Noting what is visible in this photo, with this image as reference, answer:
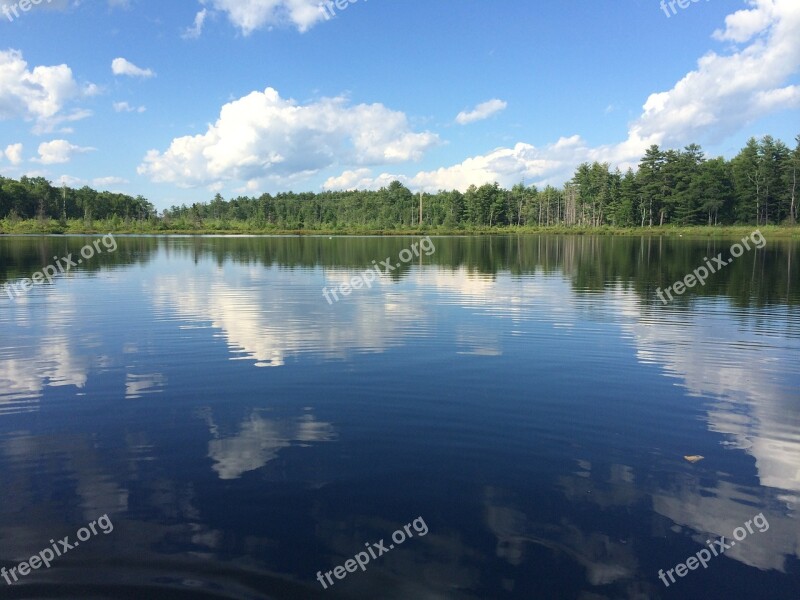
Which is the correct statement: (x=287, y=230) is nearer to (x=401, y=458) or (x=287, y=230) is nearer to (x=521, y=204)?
(x=521, y=204)

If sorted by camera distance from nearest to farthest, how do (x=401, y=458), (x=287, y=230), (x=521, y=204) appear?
(x=401, y=458) < (x=287, y=230) < (x=521, y=204)

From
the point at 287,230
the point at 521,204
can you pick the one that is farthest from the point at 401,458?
the point at 521,204

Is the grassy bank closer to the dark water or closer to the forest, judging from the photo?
the forest

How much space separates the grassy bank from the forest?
518 millimetres

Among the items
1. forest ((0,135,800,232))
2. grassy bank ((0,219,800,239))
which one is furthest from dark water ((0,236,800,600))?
forest ((0,135,800,232))

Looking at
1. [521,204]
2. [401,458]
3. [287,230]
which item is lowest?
[401,458]

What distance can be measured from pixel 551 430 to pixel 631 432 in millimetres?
1284

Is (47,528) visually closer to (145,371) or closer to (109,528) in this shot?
(109,528)

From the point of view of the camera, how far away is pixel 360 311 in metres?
20.5

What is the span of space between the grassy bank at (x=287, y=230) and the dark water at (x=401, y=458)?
95116 mm

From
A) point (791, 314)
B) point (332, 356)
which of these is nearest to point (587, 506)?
point (332, 356)

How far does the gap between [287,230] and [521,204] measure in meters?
63.1

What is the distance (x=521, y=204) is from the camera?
147750mm

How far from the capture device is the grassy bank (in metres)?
100
